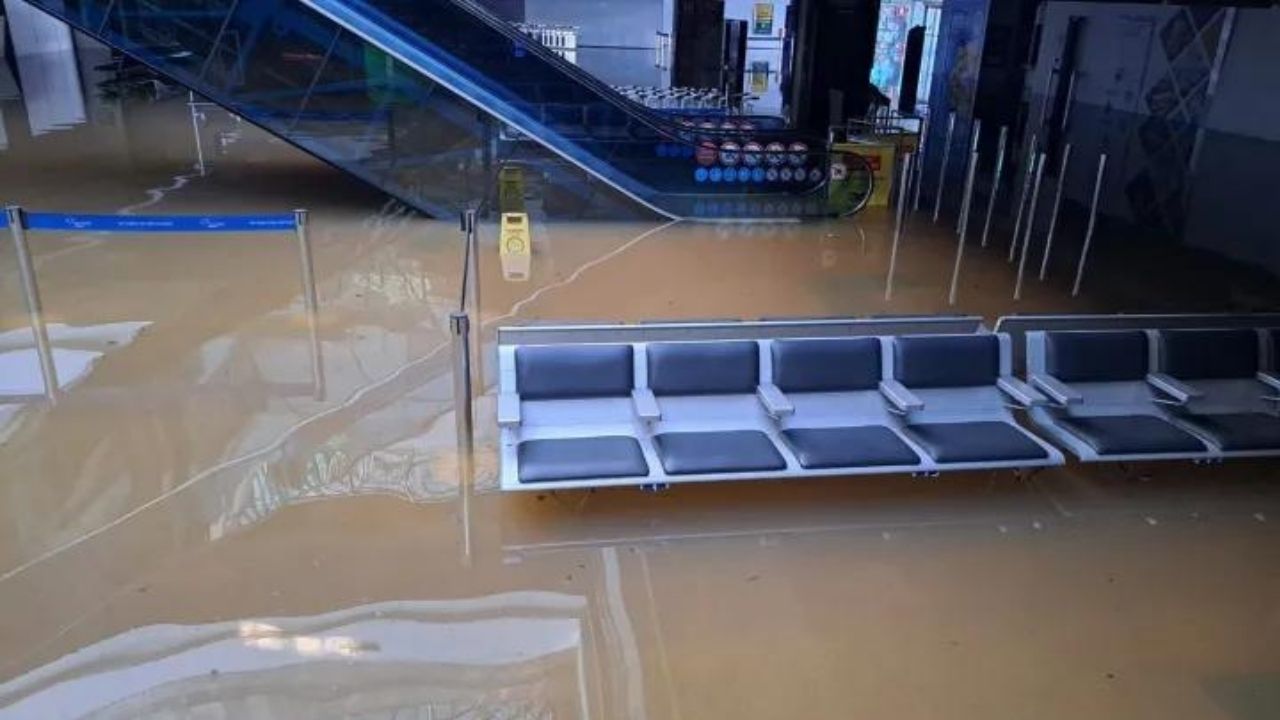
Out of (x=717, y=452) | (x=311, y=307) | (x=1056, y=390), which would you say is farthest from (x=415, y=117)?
(x=1056, y=390)

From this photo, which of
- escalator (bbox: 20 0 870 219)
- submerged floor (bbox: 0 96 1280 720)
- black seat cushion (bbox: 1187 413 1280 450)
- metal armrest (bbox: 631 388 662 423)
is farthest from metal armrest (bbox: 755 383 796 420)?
escalator (bbox: 20 0 870 219)

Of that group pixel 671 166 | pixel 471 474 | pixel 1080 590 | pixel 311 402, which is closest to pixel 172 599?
pixel 471 474

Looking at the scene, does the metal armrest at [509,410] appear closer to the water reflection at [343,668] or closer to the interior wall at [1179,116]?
the water reflection at [343,668]

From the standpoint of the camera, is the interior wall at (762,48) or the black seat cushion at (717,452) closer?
the black seat cushion at (717,452)

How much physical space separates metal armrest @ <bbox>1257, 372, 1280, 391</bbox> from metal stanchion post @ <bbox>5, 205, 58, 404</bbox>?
7505 millimetres

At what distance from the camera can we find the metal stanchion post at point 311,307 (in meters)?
6.17

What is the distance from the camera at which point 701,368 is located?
506 cm

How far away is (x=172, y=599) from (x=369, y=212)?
755cm

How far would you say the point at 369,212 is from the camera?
35.5 ft

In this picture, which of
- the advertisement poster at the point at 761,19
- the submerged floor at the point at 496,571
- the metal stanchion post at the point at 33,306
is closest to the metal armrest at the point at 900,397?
the submerged floor at the point at 496,571

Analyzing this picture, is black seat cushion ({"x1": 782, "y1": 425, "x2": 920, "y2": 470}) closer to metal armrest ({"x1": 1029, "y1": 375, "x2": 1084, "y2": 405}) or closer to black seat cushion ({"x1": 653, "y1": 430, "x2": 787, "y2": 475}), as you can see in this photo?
black seat cushion ({"x1": 653, "y1": 430, "x2": 787, "y2": 475})

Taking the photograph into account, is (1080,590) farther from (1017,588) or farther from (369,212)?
(369,212)

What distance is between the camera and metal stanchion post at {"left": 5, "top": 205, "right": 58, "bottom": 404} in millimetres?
5785

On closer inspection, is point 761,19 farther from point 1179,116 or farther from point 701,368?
point 701,368
